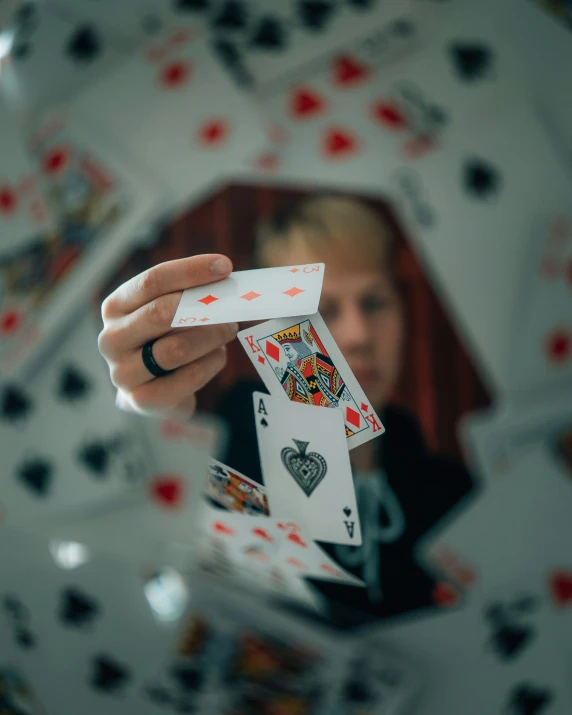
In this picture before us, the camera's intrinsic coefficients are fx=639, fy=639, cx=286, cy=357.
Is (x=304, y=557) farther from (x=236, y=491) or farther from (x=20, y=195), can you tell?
(x=20, y=195)

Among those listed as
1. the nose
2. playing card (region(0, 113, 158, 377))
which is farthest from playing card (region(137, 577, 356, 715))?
playing card (region(0, 113, 158, 377))

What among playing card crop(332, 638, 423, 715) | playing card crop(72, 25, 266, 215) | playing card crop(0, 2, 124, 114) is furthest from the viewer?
playing card crop(72, 25, 266, 215)

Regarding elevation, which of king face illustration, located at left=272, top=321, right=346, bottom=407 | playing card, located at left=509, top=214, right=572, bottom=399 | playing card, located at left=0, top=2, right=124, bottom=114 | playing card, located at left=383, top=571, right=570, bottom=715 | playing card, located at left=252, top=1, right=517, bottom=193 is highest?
playing card, located at left=0, top=2, right=124, bottom=114

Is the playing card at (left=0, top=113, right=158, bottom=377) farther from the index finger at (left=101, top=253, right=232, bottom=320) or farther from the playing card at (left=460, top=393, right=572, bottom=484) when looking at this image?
the index finger at (left=101, top=253, right=232, bottom=320)

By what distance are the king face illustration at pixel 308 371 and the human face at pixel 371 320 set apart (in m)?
1.10

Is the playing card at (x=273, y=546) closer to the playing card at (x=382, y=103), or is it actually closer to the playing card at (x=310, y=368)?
the playing card at (x=310, y=368)

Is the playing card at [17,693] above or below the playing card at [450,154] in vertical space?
below

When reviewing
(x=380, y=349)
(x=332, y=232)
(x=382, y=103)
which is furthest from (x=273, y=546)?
(x=382, y=103)

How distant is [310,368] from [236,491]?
199 millimetres

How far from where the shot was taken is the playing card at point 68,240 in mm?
2301

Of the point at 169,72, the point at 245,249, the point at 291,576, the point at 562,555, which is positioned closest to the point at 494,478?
the point at 562,555

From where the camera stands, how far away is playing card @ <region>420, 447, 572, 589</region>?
2.19 metres

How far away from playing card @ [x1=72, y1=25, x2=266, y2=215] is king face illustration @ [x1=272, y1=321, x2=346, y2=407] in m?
1.76

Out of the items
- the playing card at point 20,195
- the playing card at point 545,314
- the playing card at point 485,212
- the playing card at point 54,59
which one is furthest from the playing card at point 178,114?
the playing card at point 545,314
